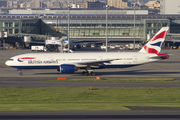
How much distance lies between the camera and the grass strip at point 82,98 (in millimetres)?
24562

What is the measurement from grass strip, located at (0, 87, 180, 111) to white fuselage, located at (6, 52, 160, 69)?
11.9 metres

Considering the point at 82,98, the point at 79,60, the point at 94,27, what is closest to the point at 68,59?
the point at 79,60

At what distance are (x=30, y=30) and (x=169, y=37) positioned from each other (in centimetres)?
6184

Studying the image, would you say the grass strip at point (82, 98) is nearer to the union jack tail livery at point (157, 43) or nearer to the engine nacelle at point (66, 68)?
the engine nacelle at point (66, 68)

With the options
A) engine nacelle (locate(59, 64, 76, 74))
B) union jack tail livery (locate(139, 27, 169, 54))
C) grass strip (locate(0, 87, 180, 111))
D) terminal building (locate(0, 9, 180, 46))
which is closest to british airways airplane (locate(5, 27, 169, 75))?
engine nacelle (locate(59, 64, 76, 74))

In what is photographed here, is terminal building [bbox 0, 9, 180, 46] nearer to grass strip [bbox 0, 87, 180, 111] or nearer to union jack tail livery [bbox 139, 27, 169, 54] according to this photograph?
union jack tail livery [bbox 139, 27, 169, 54]

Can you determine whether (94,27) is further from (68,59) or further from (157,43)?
(68,59)

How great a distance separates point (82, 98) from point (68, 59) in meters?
17.7

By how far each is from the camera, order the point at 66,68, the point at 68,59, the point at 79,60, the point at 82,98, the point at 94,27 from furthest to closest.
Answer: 1. the point at 94,27
2. the point at 79,60
3. the point at 68,59
4. the point at 66,68
5. the point at 82,98

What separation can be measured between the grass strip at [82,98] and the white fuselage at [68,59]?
11.9 m

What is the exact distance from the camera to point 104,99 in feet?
93.5

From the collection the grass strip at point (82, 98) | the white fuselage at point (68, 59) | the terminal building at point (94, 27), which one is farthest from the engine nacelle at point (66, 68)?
the terminal building at point (94, 27)

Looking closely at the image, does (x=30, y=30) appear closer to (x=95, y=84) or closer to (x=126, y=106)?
(x=95, y=84)

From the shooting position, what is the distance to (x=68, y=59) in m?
46.1
